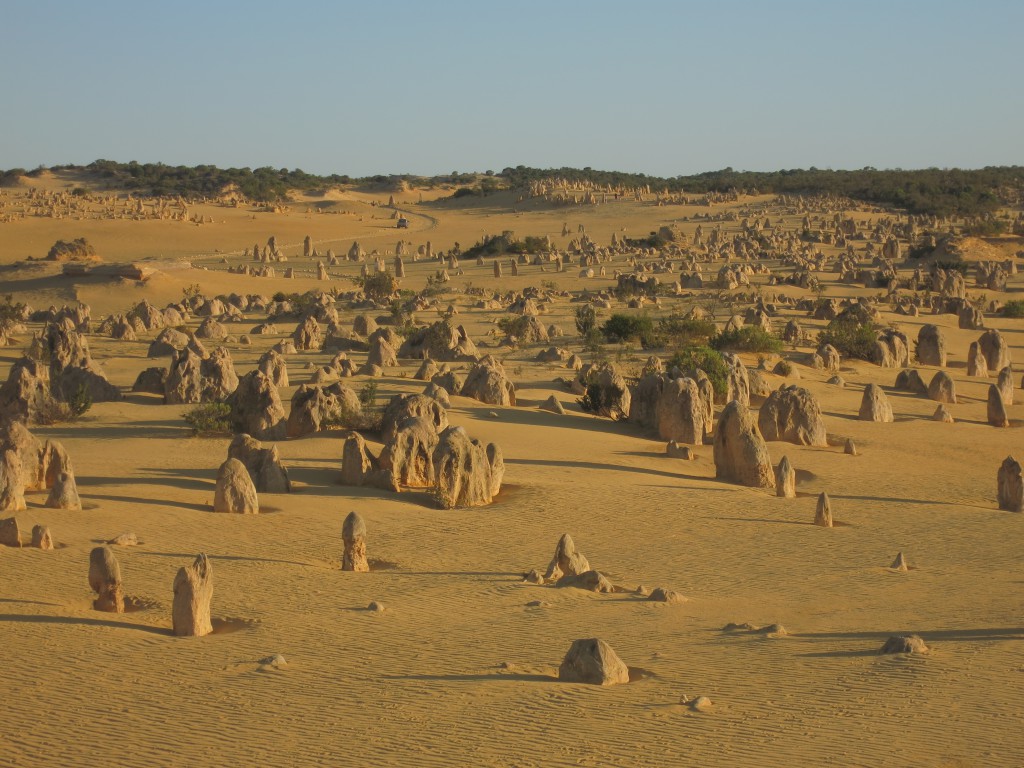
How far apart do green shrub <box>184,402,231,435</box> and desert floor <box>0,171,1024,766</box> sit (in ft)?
1.10

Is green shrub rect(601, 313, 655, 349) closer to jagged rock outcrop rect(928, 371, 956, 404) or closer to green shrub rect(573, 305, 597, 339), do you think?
green shrub rect(573, 305, 597, 339)

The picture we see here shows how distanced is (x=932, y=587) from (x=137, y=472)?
10740 millimetres

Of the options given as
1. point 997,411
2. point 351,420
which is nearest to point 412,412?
point 351,420

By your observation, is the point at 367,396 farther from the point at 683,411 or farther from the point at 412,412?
the point at 683,411

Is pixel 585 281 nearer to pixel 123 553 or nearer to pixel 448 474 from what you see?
pixel 448 474

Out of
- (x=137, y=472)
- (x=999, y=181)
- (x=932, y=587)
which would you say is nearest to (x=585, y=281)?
(x=137, y=472)

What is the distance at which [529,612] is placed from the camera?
41.9 feet

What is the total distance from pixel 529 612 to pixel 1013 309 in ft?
117

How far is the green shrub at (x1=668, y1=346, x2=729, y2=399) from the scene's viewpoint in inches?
999

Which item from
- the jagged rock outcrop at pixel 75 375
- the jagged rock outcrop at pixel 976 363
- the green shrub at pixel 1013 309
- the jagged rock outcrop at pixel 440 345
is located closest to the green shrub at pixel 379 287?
the jagged rock outcrop at pixel 440 345

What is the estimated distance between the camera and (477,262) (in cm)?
5466

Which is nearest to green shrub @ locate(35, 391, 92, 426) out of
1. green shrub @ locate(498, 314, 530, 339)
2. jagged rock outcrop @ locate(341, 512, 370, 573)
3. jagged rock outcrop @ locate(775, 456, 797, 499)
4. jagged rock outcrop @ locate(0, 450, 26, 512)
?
jagged rock outcrop @ locate(0, 450, 26, 512)

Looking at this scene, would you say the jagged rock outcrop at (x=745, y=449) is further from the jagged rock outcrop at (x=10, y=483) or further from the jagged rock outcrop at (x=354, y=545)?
the jagged rock outcrop at (x=10, y=483)

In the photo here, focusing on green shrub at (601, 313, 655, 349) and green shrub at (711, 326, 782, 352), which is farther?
green shrub at (601, 313, 655, 349)
